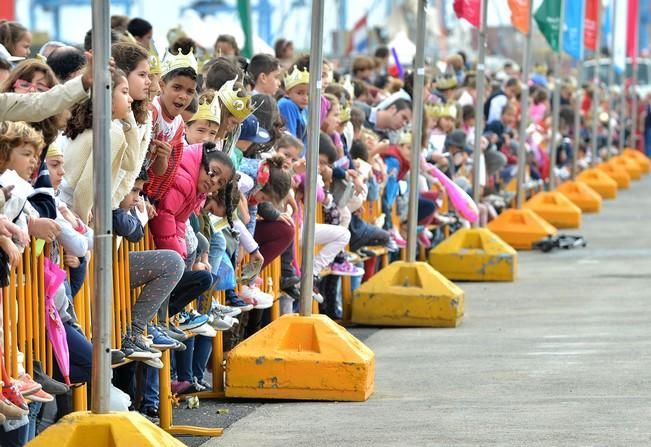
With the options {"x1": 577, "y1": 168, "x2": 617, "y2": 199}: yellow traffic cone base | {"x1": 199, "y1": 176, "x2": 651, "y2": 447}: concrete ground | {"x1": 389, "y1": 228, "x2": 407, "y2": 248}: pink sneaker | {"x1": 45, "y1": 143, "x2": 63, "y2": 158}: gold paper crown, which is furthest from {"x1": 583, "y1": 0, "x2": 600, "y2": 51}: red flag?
{"x1": 45, "y1": 143, "x2": 63, "y2": 158}: gold paper crown

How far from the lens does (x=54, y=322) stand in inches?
313

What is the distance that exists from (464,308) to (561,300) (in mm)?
1145

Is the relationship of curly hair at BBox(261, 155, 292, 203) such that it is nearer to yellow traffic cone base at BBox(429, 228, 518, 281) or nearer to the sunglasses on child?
the sunglasses on child

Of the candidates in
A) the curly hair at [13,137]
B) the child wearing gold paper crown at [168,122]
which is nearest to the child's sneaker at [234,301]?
the child wearing gold paper crown at [168,122]

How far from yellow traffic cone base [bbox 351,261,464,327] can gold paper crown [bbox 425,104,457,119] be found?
522 centimetres

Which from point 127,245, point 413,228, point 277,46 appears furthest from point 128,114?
point 277,46

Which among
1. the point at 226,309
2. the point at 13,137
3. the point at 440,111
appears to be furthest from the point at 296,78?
the point at 440,111

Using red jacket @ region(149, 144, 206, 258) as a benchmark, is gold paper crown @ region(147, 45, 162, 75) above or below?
above

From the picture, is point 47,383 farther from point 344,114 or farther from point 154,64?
point 344,114

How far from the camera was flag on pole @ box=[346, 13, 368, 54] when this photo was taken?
1838 inches

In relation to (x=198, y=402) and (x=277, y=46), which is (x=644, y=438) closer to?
(x=198, y=402)

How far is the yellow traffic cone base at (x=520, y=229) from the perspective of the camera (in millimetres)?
21031

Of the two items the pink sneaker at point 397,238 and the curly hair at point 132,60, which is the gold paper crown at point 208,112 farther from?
the pink sneaker at point 397,238

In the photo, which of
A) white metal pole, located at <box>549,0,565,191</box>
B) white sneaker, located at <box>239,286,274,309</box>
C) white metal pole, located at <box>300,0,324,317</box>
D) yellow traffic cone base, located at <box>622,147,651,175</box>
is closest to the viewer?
white metal pole, located at <box>300,0,324,317</box>
